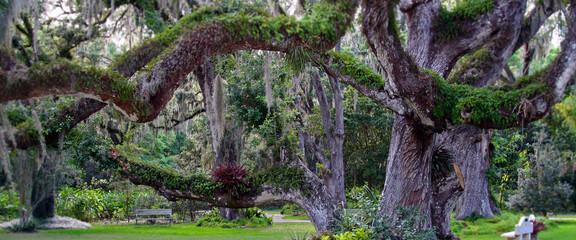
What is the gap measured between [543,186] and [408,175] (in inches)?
603

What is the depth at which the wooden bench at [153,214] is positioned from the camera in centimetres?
2268

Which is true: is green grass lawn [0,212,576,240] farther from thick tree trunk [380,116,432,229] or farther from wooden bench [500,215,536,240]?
wooden bench [500,215,536,240]

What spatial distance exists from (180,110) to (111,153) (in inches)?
373

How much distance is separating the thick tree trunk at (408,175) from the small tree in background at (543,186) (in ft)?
47.4

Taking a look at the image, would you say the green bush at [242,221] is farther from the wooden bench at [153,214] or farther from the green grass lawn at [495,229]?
the green grass lawn at [495,229]

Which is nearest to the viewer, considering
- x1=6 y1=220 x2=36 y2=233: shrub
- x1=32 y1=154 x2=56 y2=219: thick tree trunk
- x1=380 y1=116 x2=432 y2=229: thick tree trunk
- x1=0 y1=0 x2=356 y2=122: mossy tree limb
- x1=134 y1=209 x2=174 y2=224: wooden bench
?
x1=0 y1=0 x2=356 y2=122: mossy tree limb

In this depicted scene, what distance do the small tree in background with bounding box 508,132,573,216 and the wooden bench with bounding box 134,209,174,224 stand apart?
1267cm

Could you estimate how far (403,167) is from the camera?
11516mm

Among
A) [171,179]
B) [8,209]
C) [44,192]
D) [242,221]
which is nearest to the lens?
[171,179]

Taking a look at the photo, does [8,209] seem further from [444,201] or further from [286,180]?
[444,201]

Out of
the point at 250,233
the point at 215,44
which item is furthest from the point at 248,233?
the point at 215,44

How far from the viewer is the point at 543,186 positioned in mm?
24828

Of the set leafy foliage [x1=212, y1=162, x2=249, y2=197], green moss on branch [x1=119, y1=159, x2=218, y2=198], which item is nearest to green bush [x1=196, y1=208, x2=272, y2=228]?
green moss on branch [x1=119, y1=159, x2=218, y2=198]

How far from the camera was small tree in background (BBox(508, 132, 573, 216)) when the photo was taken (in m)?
24.6
